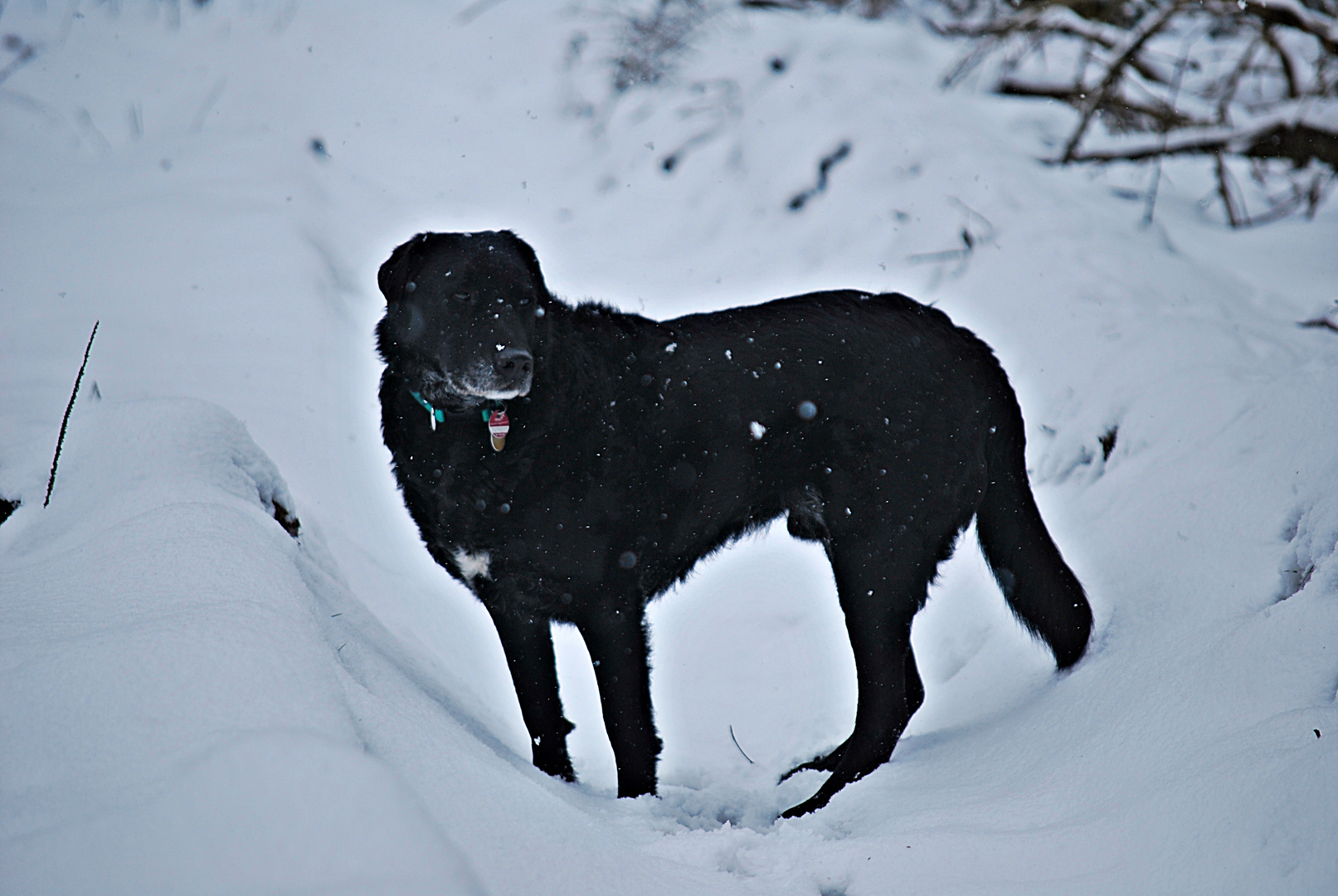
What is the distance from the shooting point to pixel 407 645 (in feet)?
9.64

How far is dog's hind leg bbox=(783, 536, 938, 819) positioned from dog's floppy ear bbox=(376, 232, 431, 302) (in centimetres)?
160

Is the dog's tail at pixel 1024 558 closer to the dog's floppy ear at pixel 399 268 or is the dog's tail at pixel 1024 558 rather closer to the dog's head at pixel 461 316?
the dog's head at pixel 461 316

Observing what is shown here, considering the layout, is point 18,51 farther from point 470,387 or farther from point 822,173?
point 470,387

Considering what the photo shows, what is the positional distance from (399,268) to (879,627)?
6.18ft

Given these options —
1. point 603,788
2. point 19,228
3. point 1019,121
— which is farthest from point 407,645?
point 1019,121

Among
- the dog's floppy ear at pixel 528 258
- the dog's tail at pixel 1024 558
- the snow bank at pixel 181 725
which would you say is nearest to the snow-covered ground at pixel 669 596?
the snow bank at pixel 181 725

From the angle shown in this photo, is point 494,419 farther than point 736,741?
No

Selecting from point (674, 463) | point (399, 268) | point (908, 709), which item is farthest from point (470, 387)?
point (908, 709)

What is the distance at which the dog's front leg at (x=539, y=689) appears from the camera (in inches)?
107

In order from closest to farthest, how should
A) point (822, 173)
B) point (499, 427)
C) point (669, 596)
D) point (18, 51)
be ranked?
point (499, 427), point (669, 596), point (822, 173), point (18, 51)

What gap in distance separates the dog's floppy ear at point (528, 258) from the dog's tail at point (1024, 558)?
60.8 inches

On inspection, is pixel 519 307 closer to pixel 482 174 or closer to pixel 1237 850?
pixel 1237 850

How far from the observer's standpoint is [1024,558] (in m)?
2.80

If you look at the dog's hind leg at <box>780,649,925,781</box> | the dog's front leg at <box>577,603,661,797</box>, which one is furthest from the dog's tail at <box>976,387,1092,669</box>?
the dog's front leg at <box>577,603,661,797</box>
